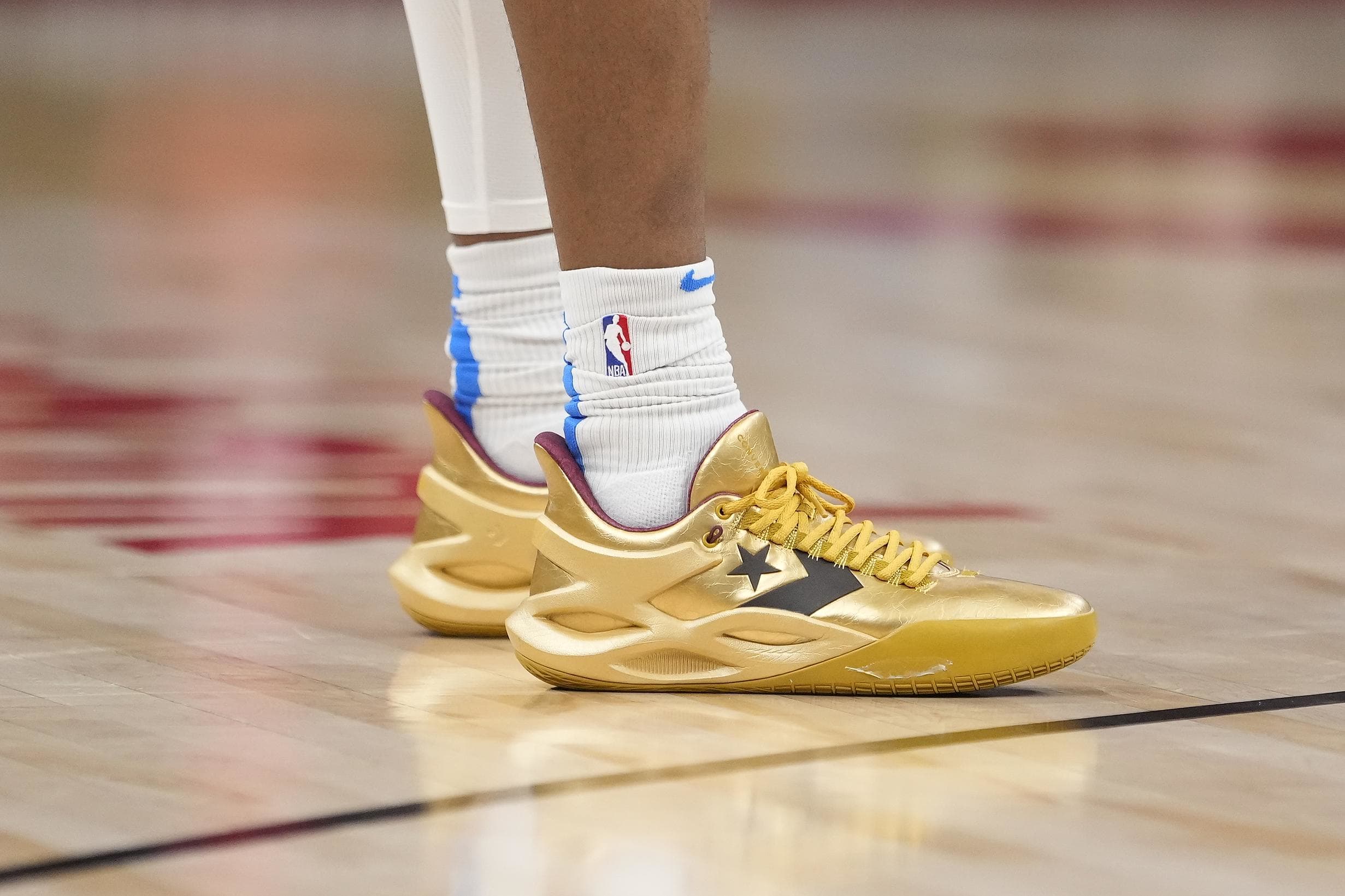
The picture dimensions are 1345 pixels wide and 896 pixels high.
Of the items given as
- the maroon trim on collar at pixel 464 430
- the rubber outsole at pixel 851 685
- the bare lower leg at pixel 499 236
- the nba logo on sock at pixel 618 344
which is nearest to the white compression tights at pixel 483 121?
the bare lower leg at pixel 499 236

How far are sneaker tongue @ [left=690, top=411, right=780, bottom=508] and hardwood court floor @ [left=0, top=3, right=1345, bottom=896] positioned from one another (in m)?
0.13

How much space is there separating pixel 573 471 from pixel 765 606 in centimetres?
15

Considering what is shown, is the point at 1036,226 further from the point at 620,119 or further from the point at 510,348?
the point at 620,119

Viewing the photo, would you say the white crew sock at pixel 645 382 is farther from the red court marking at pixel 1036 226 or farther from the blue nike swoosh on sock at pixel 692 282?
the red court marking at pixel 1036 226

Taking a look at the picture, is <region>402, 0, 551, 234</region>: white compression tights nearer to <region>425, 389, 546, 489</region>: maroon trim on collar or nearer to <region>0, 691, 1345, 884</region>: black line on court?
<region>425, 389, 546, 489</region>: maroon trim on collar

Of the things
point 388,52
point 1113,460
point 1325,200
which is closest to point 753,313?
point 1113,460

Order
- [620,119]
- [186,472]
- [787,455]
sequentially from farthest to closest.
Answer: [787,455] → [186,472] → [620,119]

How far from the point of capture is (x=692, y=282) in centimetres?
120

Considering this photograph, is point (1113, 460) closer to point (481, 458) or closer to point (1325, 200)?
point (481, 458)

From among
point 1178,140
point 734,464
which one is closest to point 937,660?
point 734,464

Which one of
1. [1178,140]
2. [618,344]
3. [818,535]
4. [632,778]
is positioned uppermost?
[1178,140]

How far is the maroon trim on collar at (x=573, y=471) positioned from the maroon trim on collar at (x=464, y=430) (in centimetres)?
15

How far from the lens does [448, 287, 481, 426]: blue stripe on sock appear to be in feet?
4.66

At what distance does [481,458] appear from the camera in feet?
4.58
